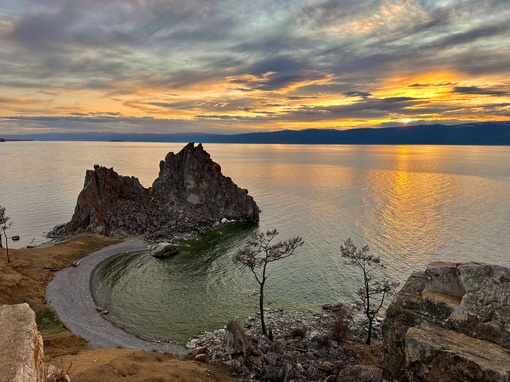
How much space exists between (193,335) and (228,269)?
2541cm

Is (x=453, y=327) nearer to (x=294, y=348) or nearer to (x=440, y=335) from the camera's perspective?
(x=440, y=335)

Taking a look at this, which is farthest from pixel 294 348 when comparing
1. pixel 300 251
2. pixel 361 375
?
pixel 300 251

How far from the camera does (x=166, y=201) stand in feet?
367

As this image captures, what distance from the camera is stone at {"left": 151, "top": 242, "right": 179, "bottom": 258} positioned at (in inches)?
3078

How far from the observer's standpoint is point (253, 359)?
35125 mm

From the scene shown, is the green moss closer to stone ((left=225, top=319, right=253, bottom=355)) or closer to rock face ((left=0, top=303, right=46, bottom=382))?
stone ((left=225, top=319, right=253, bottom=355))

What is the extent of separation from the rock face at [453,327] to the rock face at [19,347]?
18.6 meters

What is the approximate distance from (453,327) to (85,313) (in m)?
52.8

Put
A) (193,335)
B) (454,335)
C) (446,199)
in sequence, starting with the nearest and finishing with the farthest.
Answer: (454,335)
(193,335)
(446,199)

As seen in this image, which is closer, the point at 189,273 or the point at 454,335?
the point at 454,335

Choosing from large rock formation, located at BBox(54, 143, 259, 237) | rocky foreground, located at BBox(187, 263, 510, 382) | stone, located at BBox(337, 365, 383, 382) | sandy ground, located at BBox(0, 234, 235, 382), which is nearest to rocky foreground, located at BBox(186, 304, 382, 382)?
stone, located at BBox(337, 365, 383, 382)

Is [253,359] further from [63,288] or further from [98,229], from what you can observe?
[98,229]

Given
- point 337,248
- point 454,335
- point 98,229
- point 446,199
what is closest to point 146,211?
point 98,229

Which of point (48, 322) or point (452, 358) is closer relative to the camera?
point (452, 358)
